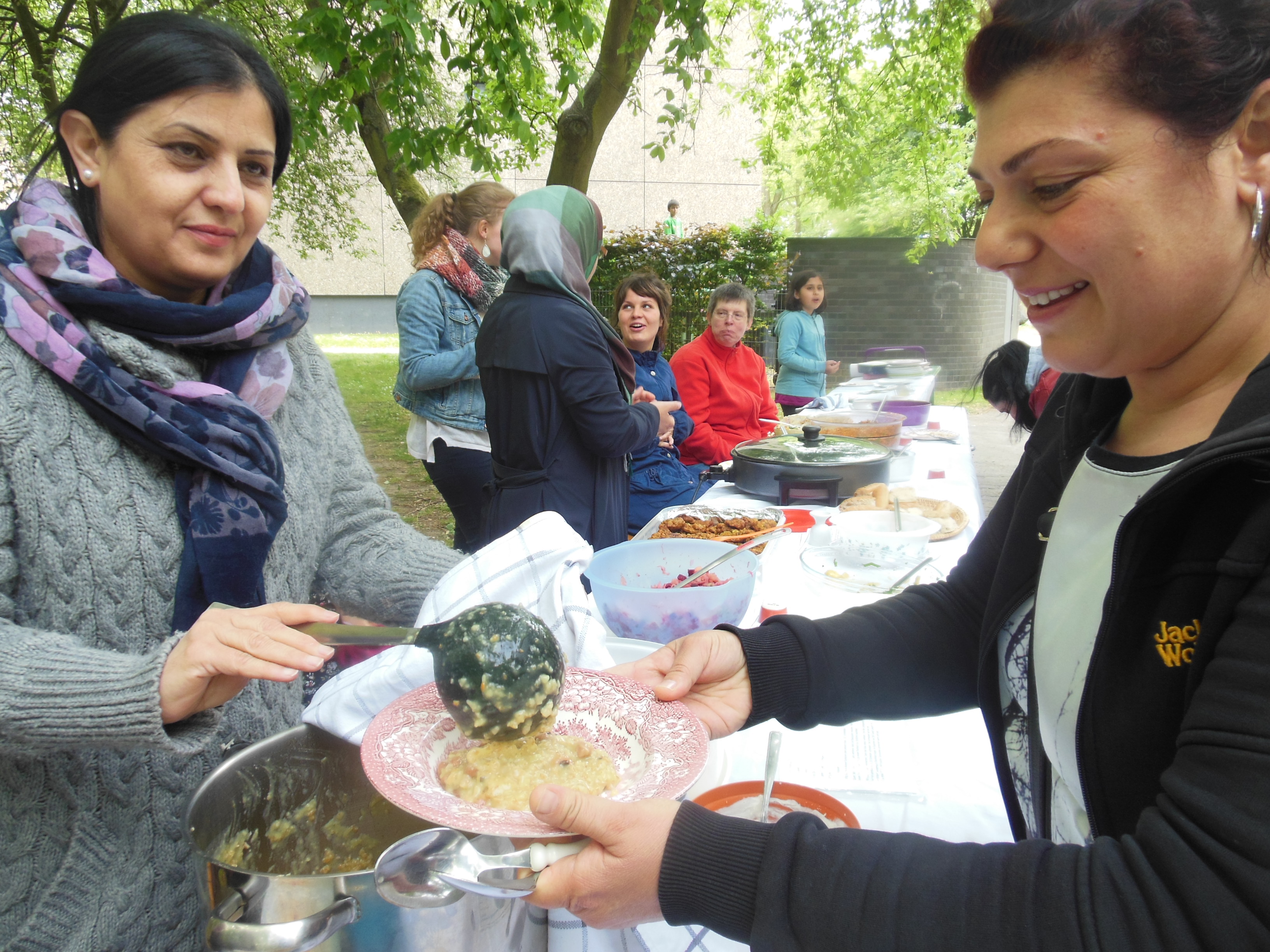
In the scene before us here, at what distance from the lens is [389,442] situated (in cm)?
1032

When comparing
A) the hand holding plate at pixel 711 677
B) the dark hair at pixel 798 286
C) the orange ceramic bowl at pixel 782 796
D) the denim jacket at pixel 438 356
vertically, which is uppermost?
the dark hair at pixel 798 286

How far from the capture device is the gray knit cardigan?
121cm

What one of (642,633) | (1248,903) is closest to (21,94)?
(642,633)

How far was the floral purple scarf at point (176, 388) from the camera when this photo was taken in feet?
4.67

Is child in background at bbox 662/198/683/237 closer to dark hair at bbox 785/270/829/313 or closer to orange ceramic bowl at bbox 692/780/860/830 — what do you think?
dark hair at bbox 785/270/829/313

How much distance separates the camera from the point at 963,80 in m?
1.06

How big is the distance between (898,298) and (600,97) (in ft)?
26.7

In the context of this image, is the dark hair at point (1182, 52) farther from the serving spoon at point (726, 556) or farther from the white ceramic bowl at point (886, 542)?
the white ceramic bowl at point (886, 542)

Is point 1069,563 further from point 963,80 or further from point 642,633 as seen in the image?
point 642,633

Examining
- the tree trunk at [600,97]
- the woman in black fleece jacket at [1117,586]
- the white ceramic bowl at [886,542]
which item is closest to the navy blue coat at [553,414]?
the white ceramic bowl at [886,542]

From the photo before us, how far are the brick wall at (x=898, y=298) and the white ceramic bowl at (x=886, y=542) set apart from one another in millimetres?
11079

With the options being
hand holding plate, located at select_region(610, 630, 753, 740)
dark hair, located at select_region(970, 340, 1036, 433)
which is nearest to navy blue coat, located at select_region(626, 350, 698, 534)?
dark hair, located at select_region(970, 340, 1036, 433)

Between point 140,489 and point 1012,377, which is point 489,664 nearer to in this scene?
point 140,489

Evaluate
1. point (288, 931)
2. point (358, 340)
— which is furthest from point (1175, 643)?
point (358, 340)
